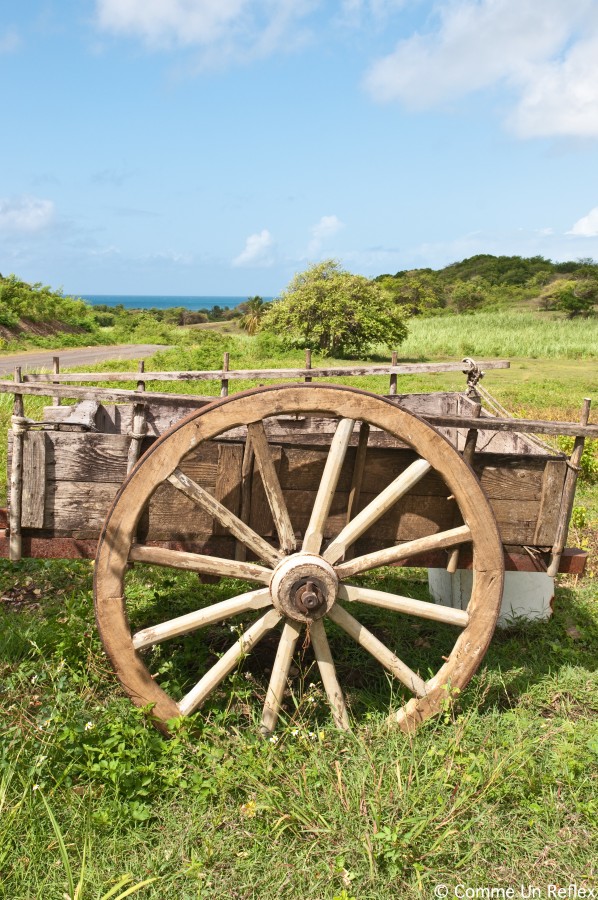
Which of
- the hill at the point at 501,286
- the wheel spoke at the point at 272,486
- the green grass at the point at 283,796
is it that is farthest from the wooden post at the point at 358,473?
the hill at the point at 501,286

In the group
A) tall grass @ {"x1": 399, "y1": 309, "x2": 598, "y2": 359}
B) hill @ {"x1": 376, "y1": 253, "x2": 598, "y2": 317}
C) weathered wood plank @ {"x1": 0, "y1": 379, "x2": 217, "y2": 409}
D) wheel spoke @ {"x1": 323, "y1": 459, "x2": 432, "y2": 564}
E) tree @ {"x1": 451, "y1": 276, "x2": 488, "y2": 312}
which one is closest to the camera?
wheel spoke @ {"x1": 323, "y1": 459, "x2": 432, "y2": 564}

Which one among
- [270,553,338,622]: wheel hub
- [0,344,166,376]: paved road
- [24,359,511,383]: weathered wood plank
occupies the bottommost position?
[0,344,166,376]: paved road

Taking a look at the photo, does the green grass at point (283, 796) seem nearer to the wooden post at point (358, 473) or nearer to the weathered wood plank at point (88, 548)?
the weathered wood plank at point (88, 548)

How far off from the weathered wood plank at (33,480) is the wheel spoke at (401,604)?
1239mm

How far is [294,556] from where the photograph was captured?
2.61 m

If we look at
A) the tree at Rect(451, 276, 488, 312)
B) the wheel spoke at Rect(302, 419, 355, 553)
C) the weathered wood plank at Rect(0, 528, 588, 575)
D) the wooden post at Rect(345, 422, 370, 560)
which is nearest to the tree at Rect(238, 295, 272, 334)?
the tree at Rect(451, 276, 488, 312)

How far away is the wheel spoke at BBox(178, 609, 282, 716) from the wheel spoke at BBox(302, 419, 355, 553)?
31 cm

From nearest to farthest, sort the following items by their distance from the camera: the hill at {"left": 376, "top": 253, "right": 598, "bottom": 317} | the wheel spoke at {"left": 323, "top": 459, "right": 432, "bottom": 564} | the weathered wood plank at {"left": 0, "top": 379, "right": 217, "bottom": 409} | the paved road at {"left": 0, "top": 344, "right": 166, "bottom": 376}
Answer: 1. the wheel spoke at {"left": 323, "top": 459, "right": 432, "bottom": 564}
2. the weathered wood plank at {"left": 0, "top": 379, "right": 217, "bottom": 409}
3. the paved road at {"left": 0, "top": 344, "right": 166, "bottom": 376}
4. the hill at {"left": 376, "top": 253, "right": 598, "bottom": 317}

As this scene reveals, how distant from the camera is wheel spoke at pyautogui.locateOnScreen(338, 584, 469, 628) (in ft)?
8.77

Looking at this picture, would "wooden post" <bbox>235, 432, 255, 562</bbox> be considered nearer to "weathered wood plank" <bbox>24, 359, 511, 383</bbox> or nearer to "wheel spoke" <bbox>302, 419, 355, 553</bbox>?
"wheel spoke" <bbox>302, 419, 355, 553</bbox>

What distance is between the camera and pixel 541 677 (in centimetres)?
341

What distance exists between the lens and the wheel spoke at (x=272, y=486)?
2555 mm

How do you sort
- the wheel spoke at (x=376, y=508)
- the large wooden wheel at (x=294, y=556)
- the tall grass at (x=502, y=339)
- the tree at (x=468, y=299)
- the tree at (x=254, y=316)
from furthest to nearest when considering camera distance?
the tree at (x=468, y=299), the tree at (x=254, y=316), the tall grass at (x=502, y=339), the wheel spoke at (x=376, y=508), the large wooden wheel at (x=294, y=556)

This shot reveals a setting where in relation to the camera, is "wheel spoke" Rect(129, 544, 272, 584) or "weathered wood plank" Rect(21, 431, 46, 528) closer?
"wheel spoke" Rect(129, 544, 272, 584)
